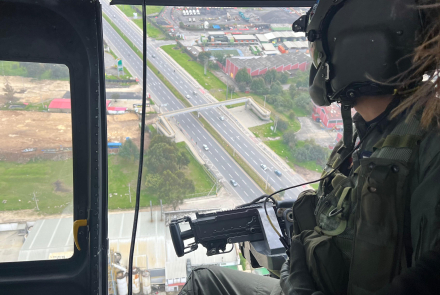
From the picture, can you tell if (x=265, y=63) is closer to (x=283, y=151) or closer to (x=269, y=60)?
(x=269, y=60)

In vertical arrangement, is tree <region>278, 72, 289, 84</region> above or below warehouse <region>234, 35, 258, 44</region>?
below

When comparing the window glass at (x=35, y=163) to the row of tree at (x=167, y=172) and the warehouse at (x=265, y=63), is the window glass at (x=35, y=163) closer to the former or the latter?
the row of tree at (x=167, y=172)

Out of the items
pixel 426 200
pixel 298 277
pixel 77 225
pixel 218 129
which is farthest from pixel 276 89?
pixel 426 200

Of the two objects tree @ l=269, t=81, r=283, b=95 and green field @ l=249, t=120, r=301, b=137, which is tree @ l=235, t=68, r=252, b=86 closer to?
tree @ l=269, t=81, r=283, b=95

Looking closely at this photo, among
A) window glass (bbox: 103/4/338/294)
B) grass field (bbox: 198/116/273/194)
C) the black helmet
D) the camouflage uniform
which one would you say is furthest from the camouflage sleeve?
grass field (bbox: 198/116/273/194)

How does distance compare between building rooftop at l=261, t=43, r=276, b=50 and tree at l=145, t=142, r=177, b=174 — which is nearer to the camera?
tree at l=145, t=142, r=177, b=174
